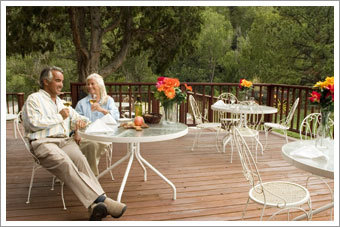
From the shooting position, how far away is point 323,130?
221 cm

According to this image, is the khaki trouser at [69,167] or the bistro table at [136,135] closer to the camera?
the khaki trouser at [69,167]

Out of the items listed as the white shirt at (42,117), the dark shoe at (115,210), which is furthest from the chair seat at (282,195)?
the white shirt at (42,117)

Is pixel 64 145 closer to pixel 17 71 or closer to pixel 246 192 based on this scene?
pixel 246 192

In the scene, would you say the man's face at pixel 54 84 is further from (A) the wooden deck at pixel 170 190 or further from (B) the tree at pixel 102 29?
(B) the tree at pixel 102 29

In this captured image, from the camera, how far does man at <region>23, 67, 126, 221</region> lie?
2365mm

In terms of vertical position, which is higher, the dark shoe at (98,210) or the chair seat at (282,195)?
the chair seat at (282,195)

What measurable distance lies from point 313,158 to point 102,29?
8.21 meters

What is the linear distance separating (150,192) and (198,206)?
1.77 ft

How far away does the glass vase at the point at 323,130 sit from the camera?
2.13 meters

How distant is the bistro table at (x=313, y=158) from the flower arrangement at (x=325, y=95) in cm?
31

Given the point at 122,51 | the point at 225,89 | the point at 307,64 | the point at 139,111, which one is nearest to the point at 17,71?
the point at 122,51

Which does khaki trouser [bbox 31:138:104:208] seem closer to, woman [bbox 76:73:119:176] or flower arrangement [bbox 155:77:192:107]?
woman [bbox 76:73:119:176]

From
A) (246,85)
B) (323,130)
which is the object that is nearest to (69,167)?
(323,130)

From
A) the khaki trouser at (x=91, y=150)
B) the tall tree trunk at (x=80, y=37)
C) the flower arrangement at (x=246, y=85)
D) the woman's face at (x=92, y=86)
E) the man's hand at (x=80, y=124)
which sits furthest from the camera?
the tall tree trunk at (x=80, y=37)
